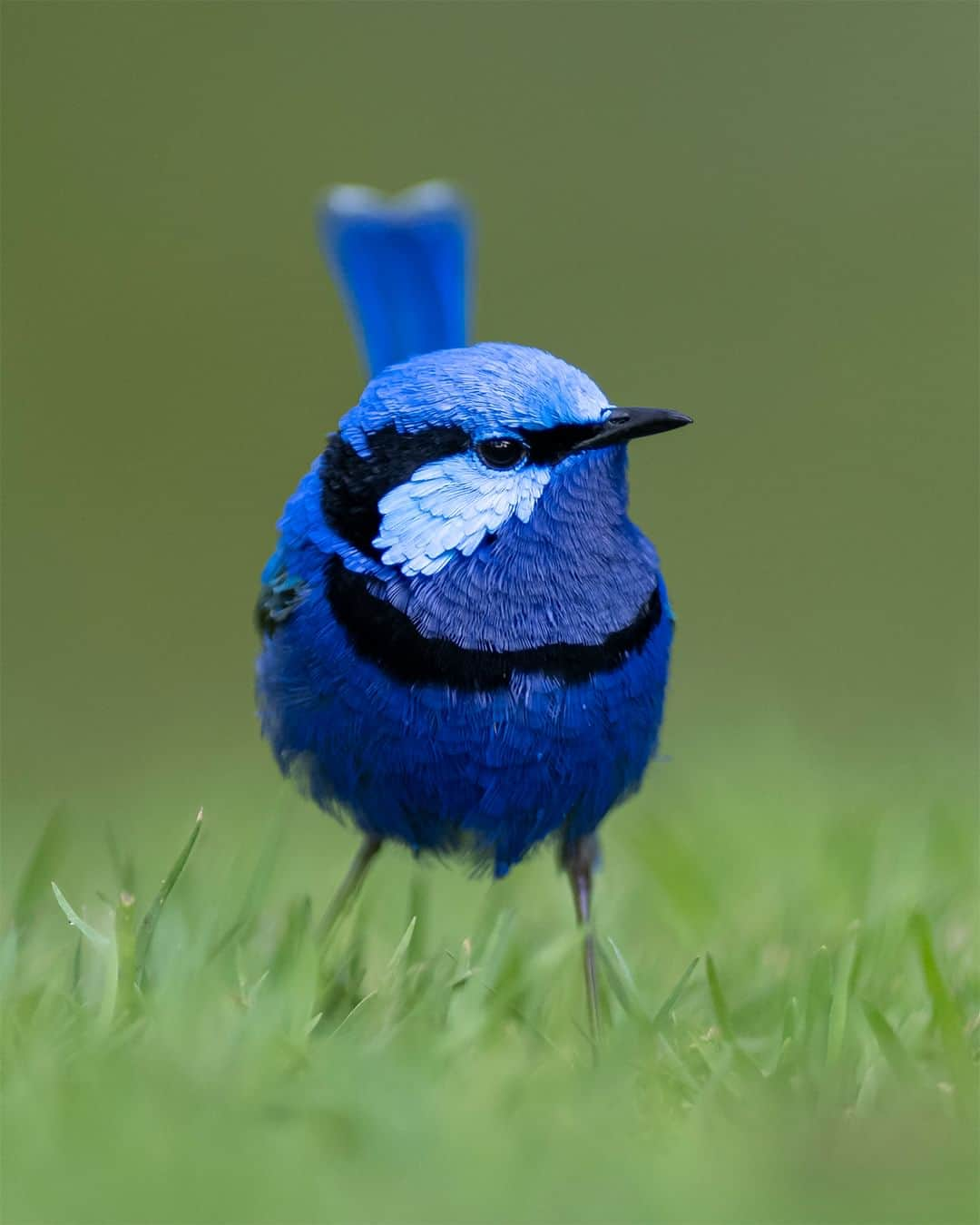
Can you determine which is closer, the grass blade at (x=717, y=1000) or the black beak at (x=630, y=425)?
the grass blade at (x=717, y=1000)

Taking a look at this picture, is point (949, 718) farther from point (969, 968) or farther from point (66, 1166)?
point (66, 1166)

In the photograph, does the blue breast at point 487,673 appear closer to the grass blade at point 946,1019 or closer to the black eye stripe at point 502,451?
the black eye stripe at point 502,451

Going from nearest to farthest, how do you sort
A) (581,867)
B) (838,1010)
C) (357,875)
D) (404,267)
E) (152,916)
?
(838,1010)
(152,916)
(581,867)
(357,875)
(404,267)

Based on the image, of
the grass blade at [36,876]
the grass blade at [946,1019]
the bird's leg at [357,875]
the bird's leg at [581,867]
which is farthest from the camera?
the bird's leg at [357,875]

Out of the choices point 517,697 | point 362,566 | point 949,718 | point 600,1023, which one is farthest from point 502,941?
point 949,718

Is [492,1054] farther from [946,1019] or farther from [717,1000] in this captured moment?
[946,1019]

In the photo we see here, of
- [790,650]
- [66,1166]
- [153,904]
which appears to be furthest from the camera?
[790,650]

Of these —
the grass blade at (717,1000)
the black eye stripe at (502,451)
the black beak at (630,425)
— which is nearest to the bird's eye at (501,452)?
the black eye stripe at (502,451)

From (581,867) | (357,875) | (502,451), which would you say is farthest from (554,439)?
(357,875)
